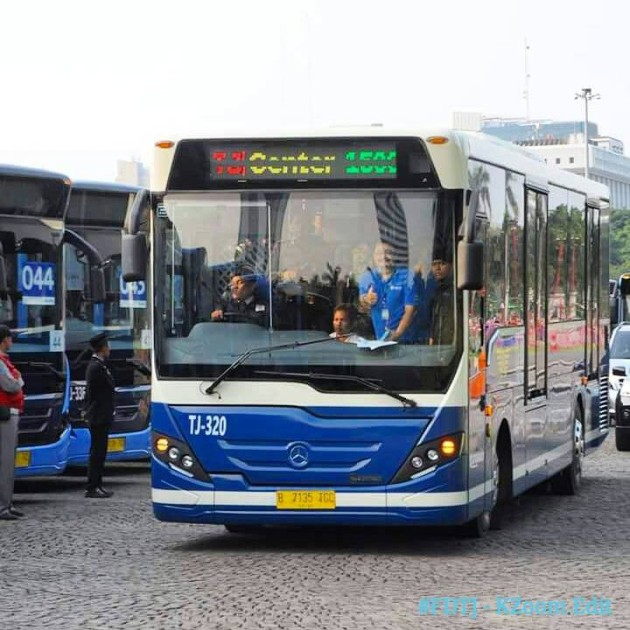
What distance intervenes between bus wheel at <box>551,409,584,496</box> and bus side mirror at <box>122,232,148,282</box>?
651 cm

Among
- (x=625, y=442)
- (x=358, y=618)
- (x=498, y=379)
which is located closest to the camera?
(x=358, y=618)

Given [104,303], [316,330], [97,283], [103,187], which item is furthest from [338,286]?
[104,303]

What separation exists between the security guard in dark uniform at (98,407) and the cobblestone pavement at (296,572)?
2.09 meters

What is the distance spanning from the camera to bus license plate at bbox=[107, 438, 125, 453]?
883 inches

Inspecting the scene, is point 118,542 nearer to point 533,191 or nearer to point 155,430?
point 155,430

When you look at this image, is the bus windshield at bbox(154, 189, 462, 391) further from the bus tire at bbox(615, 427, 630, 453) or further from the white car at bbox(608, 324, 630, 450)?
the bus tire at bbox(615, 427, 630, 453)

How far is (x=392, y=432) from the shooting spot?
13148 mm

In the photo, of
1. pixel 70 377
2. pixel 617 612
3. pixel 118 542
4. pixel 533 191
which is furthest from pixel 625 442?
pixel 617 612

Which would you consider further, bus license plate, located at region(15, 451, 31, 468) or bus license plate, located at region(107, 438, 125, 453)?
bus license plate, located at region(107, 438, 125, 453)

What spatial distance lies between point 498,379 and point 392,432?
1.59 m

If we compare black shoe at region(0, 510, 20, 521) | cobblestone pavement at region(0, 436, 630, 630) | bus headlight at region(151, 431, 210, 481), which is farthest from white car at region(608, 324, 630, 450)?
bus headlight at region(151, 431, 210, 481)

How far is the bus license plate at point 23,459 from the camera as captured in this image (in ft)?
62.3

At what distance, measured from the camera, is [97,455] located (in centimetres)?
1967

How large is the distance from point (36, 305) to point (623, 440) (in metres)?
10.1
